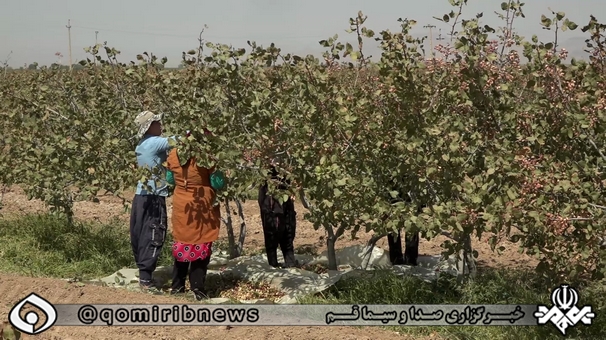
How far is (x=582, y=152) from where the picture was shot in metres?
4.67

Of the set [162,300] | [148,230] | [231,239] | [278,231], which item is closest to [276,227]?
[278,231]

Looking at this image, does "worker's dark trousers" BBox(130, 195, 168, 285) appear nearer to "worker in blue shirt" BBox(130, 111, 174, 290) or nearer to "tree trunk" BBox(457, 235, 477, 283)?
"worker in blue shirt" BBox(130, 111, 174, 290)

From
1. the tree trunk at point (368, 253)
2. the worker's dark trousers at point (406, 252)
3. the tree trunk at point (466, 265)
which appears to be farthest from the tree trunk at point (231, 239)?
the tree trunk at point (466, 265)

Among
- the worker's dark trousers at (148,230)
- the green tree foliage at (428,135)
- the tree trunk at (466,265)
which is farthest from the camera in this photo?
the worker's dark trousers at (148,230)

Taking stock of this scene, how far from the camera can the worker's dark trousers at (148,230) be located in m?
6.20

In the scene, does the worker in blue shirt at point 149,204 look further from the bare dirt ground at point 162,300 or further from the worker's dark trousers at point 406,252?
the worker's dark trousers at point 406,252

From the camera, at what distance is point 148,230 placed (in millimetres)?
6254

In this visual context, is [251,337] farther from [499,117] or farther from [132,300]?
[499,117]

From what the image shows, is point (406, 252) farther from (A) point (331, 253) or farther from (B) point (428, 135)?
A: (B) point (428, 135)

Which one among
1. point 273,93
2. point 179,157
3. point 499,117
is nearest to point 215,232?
point 179,157

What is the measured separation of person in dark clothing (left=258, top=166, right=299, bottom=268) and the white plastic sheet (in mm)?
164

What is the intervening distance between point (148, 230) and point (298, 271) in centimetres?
134

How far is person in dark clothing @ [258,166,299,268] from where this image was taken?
6.83m

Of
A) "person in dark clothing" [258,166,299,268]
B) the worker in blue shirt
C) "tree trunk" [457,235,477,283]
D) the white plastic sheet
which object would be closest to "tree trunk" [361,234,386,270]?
the white plastic sheet
